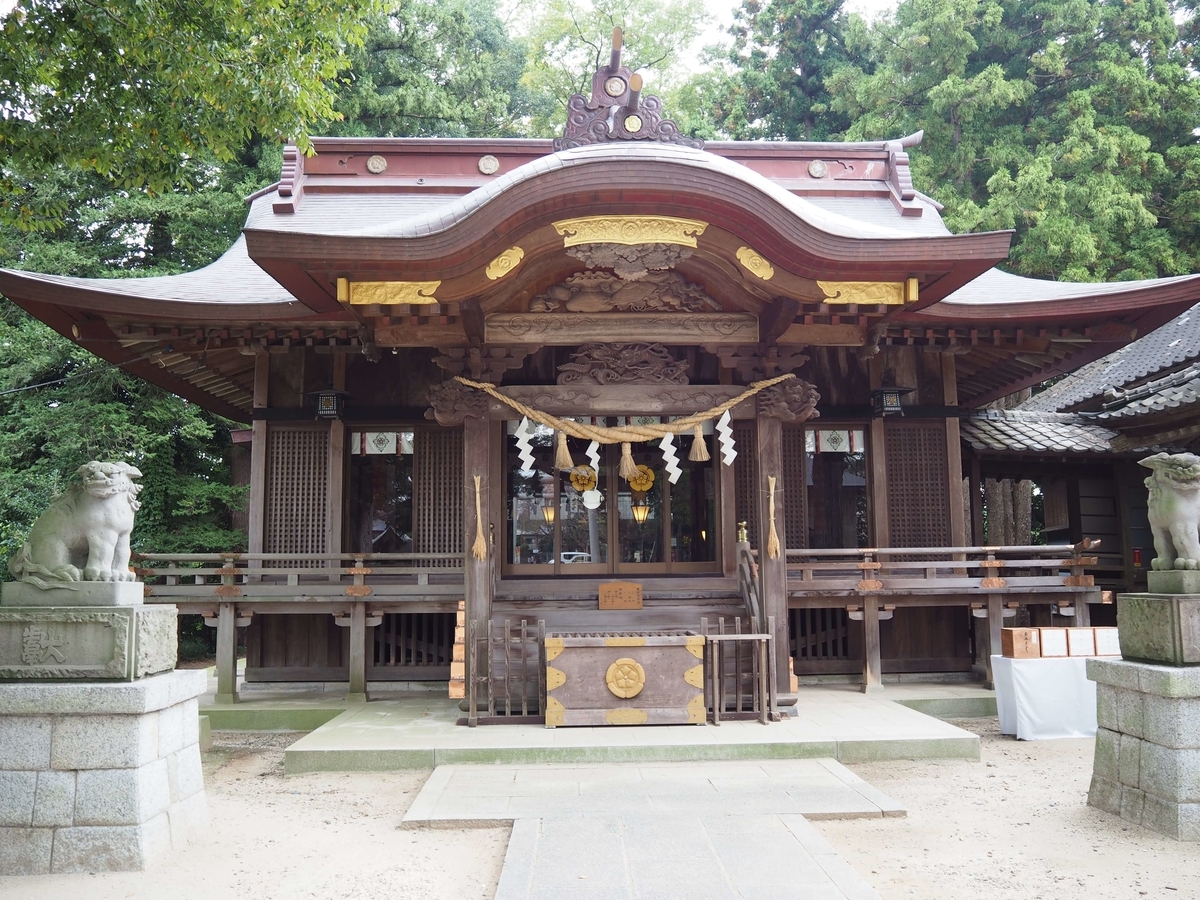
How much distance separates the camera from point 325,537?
10.6 m

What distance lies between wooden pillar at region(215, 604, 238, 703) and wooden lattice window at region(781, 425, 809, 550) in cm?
649

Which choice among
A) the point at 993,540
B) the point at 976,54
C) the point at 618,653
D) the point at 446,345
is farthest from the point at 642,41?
the point at 618,653

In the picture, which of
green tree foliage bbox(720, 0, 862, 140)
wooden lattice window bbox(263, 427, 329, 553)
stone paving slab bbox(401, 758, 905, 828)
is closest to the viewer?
stone paving slab bbox(401, 758, 905, 828)

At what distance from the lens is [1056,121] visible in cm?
1823

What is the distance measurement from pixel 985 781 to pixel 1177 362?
9.08m

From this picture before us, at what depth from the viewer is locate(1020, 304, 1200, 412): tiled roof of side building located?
1350cm

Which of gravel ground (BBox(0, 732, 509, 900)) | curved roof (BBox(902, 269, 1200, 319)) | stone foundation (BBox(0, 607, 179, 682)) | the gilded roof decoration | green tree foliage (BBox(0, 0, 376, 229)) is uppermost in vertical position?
green tree foliage (BBox(0, 0, 376, 229))

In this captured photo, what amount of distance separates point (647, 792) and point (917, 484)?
6.30 m

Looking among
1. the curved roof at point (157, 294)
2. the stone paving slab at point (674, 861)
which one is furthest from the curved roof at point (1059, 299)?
the curved roof at point (157, 294)

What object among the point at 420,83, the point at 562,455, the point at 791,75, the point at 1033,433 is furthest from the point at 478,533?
the point at 791,75

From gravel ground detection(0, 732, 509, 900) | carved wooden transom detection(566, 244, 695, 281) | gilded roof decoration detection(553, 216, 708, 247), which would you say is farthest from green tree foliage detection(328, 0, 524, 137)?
gravel ground detection(0, 732, 509, 900)

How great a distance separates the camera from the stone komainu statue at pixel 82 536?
4.97m

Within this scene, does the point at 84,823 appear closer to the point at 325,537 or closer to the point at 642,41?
the point at 325,537

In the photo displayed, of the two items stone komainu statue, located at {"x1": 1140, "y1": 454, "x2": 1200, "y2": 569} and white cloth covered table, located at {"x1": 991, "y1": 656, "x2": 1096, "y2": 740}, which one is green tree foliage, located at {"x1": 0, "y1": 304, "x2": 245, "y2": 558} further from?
stone komainu statue, located at {"x1": 1140, "y1": 454, "x2": 1200, "y2": 569}
